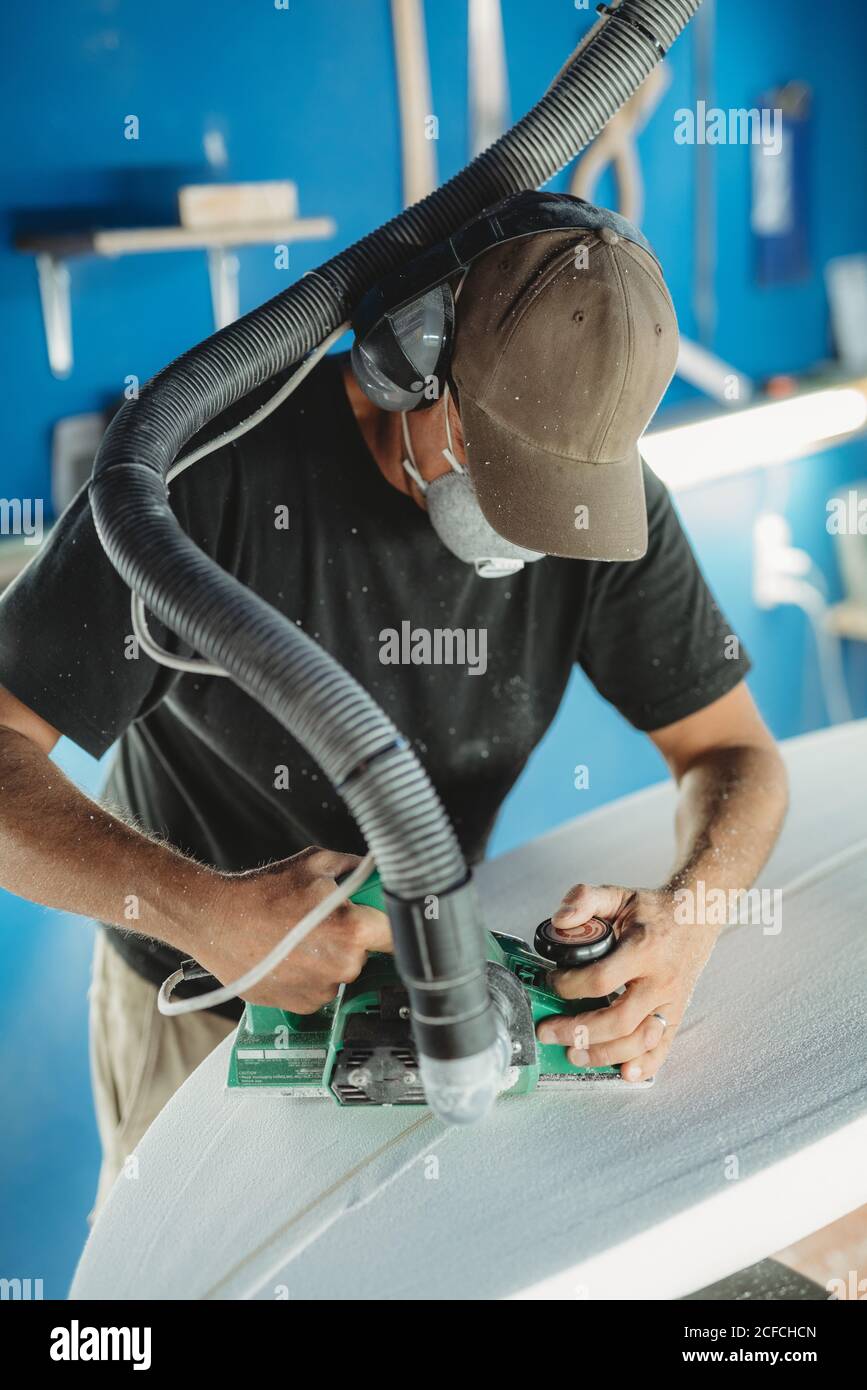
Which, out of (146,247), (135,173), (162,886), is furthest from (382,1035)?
(135,173)

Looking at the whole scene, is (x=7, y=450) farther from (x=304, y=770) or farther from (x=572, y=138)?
(x=572, y=138)

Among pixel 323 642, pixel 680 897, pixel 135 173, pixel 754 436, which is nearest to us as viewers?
pixel 680 897

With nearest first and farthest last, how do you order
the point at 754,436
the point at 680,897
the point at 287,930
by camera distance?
the point at 287,930 → the point at 680,897 → the point at 754,436

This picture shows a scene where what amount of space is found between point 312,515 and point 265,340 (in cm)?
32

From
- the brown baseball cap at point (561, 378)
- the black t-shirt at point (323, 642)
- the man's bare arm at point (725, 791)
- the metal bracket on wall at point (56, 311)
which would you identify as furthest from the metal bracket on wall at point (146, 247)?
the man's bare arm at point (725, 791)

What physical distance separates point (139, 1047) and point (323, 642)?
752mm

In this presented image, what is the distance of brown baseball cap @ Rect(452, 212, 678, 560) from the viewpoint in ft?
4.43

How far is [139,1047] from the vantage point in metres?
1.94

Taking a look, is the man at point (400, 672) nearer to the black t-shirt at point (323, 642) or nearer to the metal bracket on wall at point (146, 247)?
the black t-shirt at point (323, 642)

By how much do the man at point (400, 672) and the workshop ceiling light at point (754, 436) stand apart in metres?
1.72

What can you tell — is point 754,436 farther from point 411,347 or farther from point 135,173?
point 411,347

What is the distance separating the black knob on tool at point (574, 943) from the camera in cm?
138

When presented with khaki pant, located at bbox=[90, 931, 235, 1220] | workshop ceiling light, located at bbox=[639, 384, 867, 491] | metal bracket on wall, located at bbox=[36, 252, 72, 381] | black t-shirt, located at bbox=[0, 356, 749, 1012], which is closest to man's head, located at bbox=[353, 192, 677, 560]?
black t-shirt, located at bbox=[0, 356, 749, 1012]

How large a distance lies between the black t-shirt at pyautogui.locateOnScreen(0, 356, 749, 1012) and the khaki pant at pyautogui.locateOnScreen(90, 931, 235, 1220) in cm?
8
